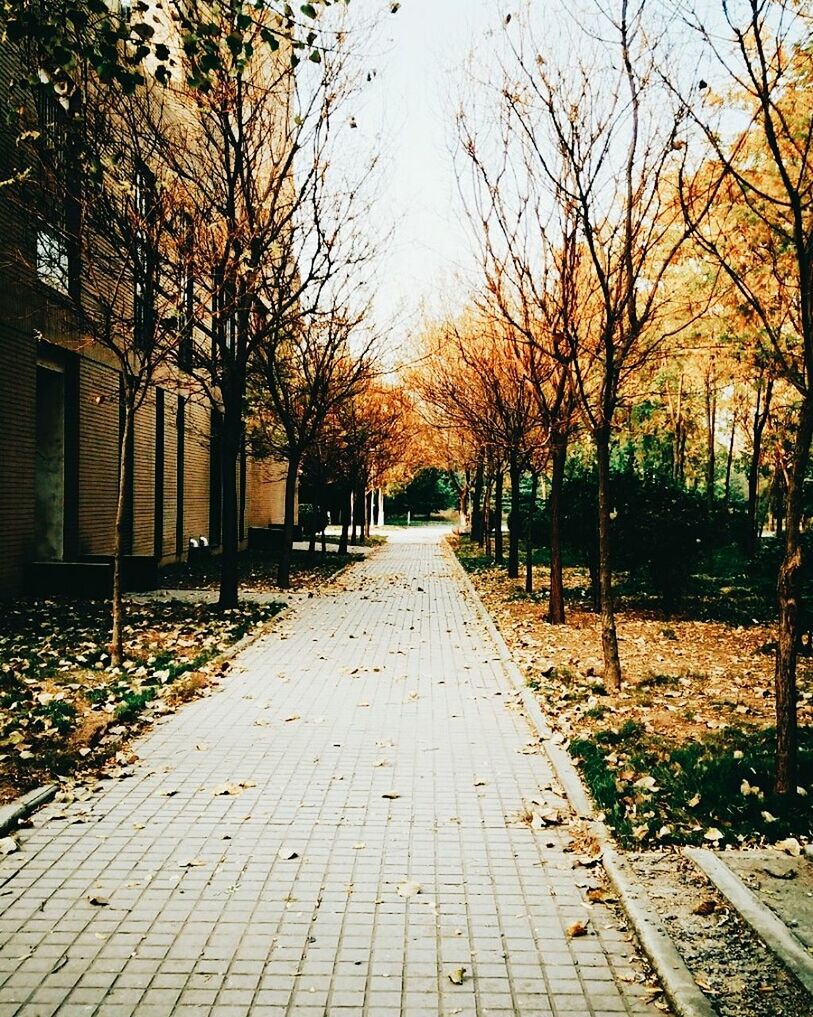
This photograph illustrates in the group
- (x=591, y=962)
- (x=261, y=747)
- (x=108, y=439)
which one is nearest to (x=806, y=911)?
(x=591, y=962)

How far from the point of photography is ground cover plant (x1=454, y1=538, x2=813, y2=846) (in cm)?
554

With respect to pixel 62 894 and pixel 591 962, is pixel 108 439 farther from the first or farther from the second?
pixel 591 962

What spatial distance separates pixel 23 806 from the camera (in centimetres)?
565

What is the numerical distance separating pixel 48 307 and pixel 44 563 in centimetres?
448

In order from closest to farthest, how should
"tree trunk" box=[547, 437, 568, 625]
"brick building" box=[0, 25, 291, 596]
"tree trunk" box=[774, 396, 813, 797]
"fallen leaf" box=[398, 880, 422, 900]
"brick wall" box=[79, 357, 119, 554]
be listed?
"fallen leaf" box=[398, 880, 422, 900] → "tree trunk" box=[774, 396, 813, 797] → "tree trunk" box=[547, 437, 568, 625] → "brick building" box=[0, 25, 291, 596] → "brick wall" box=[79, 357, 119, 554]

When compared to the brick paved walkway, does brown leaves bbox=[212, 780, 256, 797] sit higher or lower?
higher

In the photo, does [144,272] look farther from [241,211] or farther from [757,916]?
[757,916]

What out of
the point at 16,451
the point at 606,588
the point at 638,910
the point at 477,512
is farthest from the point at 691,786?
the point at 477,512

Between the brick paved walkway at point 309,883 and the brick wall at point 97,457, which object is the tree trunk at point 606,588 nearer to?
the brick paved walkway at point 309,883

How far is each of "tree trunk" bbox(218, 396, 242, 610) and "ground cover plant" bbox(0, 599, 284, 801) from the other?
1.17ft

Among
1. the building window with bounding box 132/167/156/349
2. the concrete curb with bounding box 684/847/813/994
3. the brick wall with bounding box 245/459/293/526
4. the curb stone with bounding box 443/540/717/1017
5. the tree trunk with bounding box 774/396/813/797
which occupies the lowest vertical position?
the curb stone with bounding box 443/540/717/1017

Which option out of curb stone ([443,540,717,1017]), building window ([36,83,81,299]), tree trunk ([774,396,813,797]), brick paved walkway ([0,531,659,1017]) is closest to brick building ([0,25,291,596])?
building window ([36,83,81,299])

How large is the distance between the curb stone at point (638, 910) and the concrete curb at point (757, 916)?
1.33 ft

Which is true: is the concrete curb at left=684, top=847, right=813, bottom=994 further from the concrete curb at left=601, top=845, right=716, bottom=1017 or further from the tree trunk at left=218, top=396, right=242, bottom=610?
the tree trunk at left=218, top=396, right=242, bottom=610
